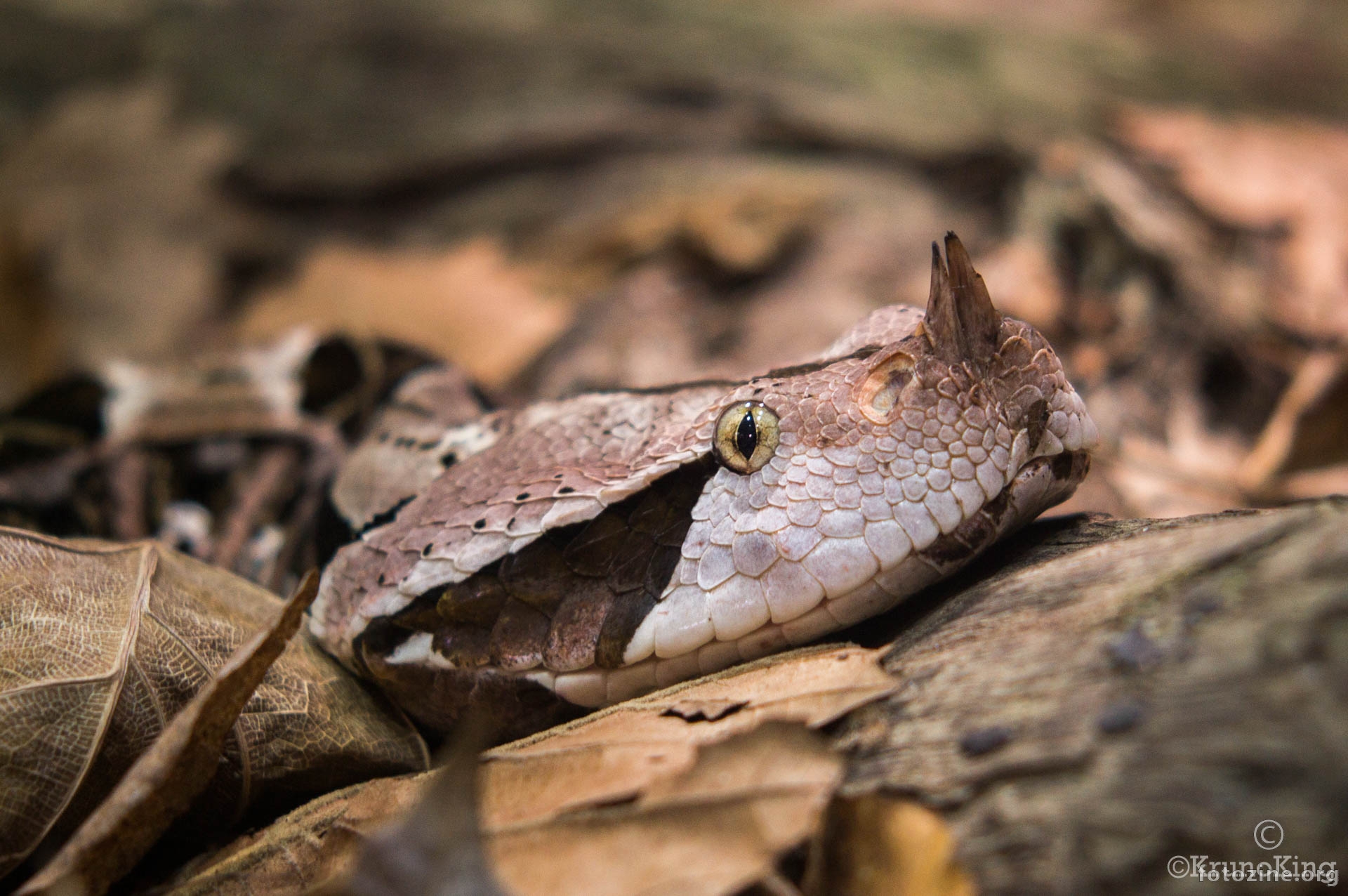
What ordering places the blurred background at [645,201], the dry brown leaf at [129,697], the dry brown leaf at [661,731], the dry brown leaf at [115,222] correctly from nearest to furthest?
the dry brown leaf at [661,731] → the dry brown leaf at [129,697] → the blurred background at [645,201] → the dry brown leaf at [115,222]

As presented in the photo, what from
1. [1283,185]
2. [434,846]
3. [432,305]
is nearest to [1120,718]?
[434,846]

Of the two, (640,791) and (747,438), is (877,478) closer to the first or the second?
(747,438)

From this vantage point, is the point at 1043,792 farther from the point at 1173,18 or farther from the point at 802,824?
the point at 1173,18

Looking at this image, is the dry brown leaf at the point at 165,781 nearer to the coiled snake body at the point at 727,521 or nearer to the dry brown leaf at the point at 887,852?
the coiled snake body at the point at 727,521

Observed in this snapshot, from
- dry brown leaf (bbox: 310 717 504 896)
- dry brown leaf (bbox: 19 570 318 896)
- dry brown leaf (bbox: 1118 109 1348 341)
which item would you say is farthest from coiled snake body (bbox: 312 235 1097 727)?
dry brown leaf (bbox: 1118 109 1348 341)

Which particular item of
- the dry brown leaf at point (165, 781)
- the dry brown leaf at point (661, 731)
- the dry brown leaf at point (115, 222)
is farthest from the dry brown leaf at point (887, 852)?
the dry brown leaf at point (115, 222)

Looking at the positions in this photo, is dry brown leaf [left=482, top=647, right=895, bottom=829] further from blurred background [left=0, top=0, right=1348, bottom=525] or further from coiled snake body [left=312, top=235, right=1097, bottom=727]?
blurred background [left=0, top=0, right=1348, bottom=525]
